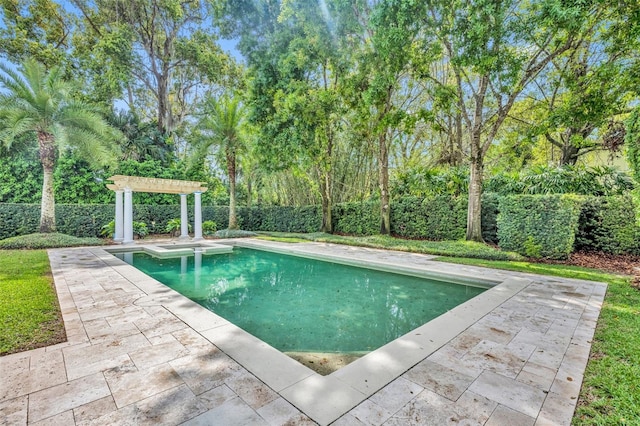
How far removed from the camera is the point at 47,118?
428 inches

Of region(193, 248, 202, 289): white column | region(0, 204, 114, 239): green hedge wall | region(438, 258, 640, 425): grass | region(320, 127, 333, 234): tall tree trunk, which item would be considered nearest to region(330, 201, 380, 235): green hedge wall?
region(320, 127, 333, 234): tall tree trunk

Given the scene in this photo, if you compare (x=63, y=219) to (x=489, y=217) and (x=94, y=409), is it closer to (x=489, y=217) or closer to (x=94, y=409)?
(x=94, y=409)

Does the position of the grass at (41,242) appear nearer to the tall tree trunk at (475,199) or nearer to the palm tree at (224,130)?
the palm tree at (224,130)

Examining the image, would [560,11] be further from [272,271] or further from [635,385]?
[272,271]

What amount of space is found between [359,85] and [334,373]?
11.0 m

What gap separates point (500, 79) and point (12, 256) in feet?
48.4

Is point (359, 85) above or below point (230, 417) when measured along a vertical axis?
above

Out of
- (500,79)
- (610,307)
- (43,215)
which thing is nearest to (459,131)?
(500,79)

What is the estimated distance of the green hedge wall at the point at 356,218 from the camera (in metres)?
13.9

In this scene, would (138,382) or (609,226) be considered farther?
(609,226)

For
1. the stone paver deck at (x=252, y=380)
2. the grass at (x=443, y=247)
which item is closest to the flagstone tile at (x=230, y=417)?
the stone paver deck at (x=252, y=380)

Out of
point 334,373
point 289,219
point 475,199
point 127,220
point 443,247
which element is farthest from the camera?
point 289,219

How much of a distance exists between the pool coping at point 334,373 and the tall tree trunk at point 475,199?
515 cm

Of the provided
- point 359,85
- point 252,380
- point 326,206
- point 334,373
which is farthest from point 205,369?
point 326,206
